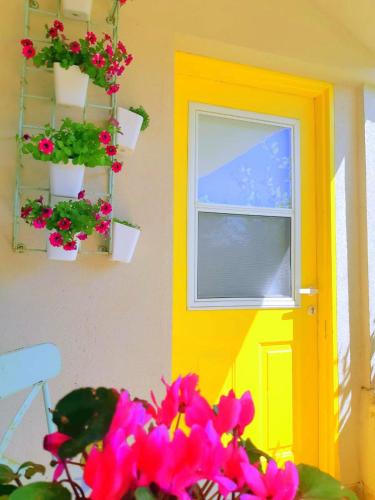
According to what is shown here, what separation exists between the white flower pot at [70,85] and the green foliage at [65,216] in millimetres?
367

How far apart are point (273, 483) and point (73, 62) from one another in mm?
1332

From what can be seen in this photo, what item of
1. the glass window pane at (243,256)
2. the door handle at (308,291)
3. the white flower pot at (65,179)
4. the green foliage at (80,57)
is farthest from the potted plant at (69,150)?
the door handle at (308,291)

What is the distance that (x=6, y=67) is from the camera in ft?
4.60

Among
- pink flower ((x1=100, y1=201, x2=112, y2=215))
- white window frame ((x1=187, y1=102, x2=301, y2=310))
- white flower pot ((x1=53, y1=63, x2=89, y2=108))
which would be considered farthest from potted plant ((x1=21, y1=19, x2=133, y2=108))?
white window frame ((x1=187, y1=102, x2=301, y2=310))

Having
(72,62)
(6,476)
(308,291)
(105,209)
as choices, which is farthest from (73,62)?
(308,291)

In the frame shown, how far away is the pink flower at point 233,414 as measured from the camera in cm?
42

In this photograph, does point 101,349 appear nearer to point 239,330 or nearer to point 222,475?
point 239,330

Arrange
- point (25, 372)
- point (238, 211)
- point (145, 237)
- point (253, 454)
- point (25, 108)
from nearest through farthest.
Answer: point (253, 454), point (25, 372), point (25, 108), point (145, 237), point (238, 211)

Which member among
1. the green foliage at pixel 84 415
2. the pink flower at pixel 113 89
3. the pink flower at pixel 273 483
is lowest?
the pink flower at pixel 273 483

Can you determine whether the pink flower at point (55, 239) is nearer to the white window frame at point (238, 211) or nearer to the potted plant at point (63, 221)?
the potted plant at point (63, 221)

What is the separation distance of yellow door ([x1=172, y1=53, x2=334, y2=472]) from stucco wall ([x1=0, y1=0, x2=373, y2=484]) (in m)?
0.11

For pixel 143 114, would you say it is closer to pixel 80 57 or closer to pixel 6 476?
pixel 80 57

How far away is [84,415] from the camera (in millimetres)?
359

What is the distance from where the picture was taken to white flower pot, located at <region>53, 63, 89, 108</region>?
1.30m
